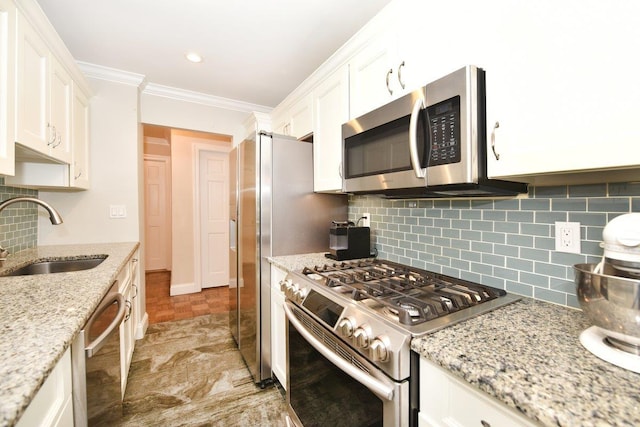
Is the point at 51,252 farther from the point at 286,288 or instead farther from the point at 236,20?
the point at 236,20

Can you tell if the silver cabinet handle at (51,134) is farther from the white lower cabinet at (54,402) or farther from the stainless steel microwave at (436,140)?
the stainless steel microwave at (436,140)

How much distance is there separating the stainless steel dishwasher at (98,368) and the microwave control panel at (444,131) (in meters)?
1.38

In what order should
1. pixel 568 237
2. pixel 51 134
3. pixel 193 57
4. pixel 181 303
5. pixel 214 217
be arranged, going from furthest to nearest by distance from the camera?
pixel 214 217, pixel 181 303, pixel 193 57, pixel 51 134, pixel 568 237

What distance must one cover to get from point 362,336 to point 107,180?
2688 mm

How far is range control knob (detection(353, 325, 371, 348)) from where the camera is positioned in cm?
89

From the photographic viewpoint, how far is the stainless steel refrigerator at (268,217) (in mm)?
1905

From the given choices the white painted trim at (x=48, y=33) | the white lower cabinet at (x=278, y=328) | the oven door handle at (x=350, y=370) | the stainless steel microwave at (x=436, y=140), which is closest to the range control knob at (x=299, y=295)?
the oven door handle at (x=350, y=370)

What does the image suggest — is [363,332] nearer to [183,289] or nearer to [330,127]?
[330,127]

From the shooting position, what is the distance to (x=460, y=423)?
2.31 ft

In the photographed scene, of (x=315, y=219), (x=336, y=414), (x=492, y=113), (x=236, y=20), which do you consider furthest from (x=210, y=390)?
(x=236, y=20)

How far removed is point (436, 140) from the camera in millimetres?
1051

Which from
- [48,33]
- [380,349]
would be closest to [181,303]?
[48,33]

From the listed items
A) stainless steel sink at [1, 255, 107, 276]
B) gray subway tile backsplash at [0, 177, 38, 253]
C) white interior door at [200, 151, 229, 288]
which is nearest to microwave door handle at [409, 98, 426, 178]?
stainless steel sink at [1, 255, 107, 276]

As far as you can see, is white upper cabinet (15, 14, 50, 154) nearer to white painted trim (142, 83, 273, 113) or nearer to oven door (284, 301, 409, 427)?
white painted trim (142, 83, 273, 113)
